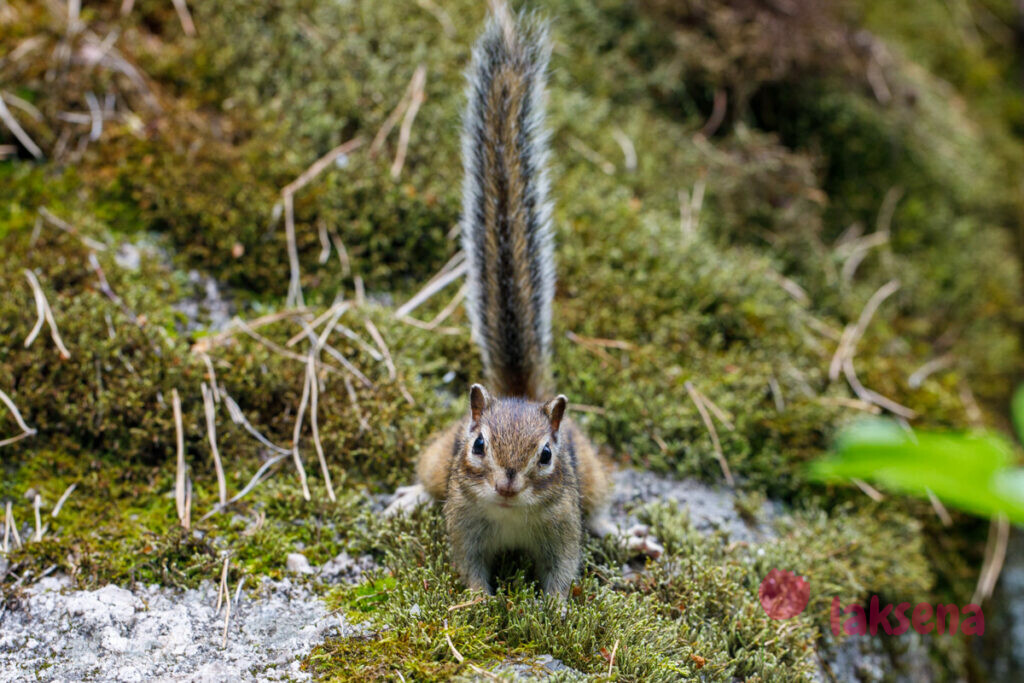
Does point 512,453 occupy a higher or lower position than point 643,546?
higher

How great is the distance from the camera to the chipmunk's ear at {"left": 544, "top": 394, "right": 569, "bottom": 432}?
2.76 m

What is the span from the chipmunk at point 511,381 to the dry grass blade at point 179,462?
0.77m

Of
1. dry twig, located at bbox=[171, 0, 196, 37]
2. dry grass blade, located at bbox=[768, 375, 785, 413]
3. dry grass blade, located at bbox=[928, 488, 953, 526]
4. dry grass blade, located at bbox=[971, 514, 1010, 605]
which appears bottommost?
dry grass blade, located at bbox=[971, 514, 1010, 605]

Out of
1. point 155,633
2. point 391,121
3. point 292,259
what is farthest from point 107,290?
point 391,121

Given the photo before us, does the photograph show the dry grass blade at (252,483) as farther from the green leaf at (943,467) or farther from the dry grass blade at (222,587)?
the green leaf at (943,467)

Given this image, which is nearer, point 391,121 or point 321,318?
point 321,318

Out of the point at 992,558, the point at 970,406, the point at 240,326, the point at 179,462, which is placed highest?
the point at 240,326

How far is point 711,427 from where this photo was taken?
379cm

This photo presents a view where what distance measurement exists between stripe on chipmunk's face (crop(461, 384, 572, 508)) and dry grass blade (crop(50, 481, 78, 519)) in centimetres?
147

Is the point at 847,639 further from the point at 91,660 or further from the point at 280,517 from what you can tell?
the point at 91,660

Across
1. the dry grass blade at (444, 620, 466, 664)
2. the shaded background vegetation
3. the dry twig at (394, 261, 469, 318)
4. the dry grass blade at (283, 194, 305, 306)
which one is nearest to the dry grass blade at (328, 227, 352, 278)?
the shaded background vegetation

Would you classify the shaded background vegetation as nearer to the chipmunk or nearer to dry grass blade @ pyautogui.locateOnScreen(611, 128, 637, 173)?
dry grass blade @ pyautogui.locateOnScreen(611, 128, 637, 173)

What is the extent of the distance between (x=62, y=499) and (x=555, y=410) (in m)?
1.81

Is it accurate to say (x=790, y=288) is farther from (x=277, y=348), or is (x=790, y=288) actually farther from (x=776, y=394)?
(x=277, y=348)
